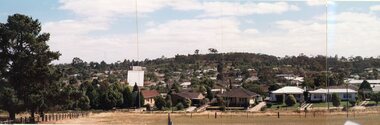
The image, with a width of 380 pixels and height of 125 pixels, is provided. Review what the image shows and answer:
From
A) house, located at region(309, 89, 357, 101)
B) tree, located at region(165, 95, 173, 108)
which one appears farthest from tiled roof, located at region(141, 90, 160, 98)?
house, located at region(309, 89, 357, 101)

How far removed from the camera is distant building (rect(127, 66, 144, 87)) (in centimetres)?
445

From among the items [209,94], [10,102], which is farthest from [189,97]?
[10,102]

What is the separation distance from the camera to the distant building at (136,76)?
4.45 metres

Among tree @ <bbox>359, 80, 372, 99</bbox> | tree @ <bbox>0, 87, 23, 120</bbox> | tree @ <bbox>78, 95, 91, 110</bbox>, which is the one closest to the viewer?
tree @ <bbox>359, 80, 372, 99</bbox>

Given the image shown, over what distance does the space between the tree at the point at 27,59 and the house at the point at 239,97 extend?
1605 mm

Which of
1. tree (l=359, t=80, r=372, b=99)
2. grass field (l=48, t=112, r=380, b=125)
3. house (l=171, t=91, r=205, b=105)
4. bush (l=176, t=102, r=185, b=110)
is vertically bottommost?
grass field (l=48, t=112, r=380, b=125)

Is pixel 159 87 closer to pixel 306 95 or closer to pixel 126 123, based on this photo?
pixel 126 123

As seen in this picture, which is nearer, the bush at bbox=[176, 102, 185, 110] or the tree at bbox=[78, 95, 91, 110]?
the bush at bbox=[176, 102, 185, 110]

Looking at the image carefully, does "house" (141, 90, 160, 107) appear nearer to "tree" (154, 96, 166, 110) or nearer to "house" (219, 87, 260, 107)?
"tree" (154, 96, 166, 110)

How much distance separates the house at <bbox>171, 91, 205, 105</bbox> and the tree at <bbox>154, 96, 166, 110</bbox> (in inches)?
3.8

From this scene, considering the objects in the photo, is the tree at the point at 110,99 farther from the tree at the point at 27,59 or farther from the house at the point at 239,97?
the house at the point at 239,97

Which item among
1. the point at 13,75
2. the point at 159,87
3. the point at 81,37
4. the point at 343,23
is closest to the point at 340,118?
the point at 343,23

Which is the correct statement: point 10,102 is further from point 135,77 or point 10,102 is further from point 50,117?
point 135,77

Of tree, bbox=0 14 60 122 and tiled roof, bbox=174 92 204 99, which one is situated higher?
tree, bbox=0 14 60 122
